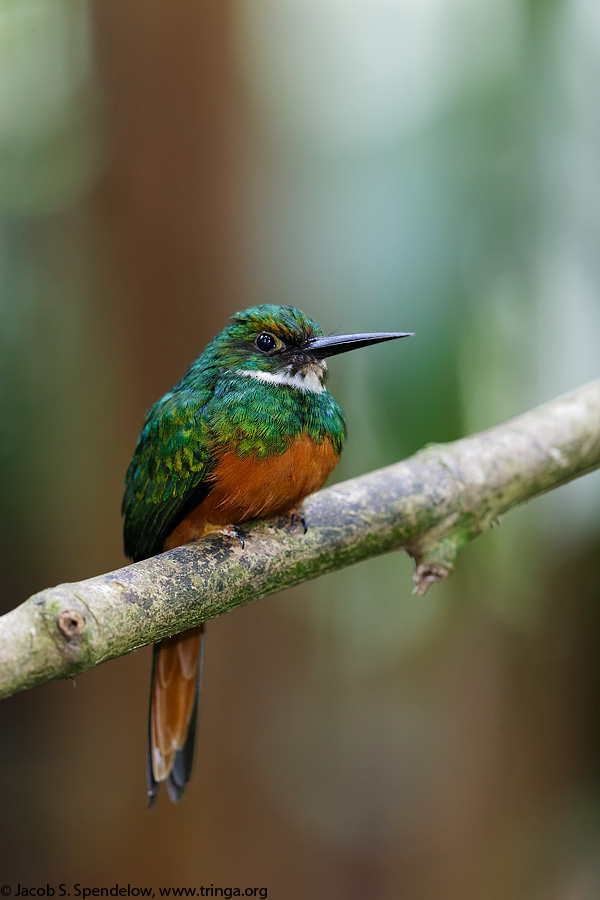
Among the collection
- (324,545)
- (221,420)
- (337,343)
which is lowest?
(324,545)

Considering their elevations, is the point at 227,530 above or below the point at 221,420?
below

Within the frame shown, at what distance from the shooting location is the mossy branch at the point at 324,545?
3.50 feet

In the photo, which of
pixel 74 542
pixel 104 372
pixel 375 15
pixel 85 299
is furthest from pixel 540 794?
pixel 375 15

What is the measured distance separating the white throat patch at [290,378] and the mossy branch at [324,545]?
9.8 inches

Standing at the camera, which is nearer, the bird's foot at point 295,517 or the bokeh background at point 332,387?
the bird's foot at point 295,517

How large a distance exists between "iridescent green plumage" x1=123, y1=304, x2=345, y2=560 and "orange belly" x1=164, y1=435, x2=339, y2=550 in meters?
0.02

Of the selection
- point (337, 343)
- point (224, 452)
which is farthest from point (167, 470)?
point (337, 343)

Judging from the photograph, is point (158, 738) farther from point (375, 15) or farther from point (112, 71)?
point (375, 15)

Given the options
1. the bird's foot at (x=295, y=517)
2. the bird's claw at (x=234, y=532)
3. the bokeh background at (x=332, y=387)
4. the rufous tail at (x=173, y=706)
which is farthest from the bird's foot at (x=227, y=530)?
the bokeh background at (x=332, y=387)

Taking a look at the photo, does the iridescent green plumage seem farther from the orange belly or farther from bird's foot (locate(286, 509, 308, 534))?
bird's foot (locate(286, 509, 308, 534))

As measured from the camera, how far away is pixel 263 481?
1.56 metres

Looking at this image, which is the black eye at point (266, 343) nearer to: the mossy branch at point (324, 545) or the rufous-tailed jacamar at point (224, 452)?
the rufous-tailed jacamar at point (224, 452)

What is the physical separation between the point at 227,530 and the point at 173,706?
480 mm

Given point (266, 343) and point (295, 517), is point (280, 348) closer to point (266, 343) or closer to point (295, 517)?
point (266, 343)
